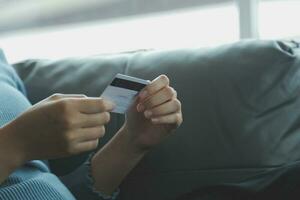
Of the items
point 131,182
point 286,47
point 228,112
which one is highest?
point 286,47

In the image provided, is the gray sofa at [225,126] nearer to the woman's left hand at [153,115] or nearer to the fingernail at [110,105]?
the woman's left hand at [153,115]

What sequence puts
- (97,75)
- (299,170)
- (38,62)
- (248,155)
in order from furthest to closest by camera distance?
(38,62) < (97,75) < (248,155) < (299,170)

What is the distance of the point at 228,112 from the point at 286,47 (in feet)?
0.63

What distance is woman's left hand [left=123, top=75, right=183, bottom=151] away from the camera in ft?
3.02

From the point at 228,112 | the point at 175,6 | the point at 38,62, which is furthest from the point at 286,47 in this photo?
the point at 38,62

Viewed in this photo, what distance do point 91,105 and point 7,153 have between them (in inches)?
5.8

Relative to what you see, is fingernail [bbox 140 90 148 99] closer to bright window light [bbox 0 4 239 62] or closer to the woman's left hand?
the woman's left hand

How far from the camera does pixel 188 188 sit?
41.1 inches

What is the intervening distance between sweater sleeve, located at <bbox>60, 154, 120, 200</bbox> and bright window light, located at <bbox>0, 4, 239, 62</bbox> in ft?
1.73

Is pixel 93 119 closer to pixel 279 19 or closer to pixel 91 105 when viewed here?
pixel 91 105

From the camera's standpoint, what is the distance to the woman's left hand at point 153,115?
0.92m

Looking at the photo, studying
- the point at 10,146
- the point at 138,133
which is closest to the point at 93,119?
the point at 10,146

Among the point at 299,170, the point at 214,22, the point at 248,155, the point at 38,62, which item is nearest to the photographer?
the point at 299,170

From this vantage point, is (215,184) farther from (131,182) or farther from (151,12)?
(151,12)
